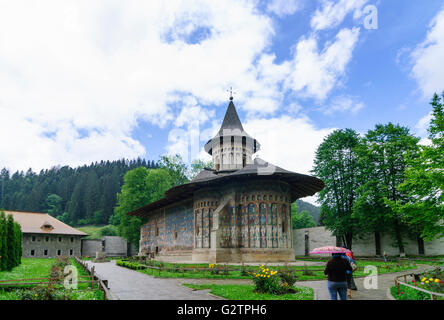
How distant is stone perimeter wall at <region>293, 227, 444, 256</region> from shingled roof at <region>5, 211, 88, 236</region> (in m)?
31.2

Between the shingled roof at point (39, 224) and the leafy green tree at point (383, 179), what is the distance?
1505 inches

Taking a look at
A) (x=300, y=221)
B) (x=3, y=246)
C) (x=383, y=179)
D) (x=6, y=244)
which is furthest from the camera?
(x=300, y=221)

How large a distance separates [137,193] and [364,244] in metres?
28.8

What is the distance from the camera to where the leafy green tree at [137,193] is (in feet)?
139

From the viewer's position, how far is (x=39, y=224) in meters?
43.1

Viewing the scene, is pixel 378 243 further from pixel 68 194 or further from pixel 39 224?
pixel 68 194

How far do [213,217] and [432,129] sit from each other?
47.5 feet

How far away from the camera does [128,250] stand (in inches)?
2010

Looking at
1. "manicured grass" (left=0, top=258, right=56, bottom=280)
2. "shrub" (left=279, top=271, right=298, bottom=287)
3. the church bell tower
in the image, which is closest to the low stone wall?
the church bell tower

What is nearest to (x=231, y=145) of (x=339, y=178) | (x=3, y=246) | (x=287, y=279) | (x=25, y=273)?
(x=339, y=178)

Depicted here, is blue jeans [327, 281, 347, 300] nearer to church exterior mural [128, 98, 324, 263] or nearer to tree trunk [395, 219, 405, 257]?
church exterior mural [128, 98, 324, 263]

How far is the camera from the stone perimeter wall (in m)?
25.8

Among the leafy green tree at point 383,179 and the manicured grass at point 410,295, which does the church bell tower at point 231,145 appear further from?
the manicured grass at point 410,295
